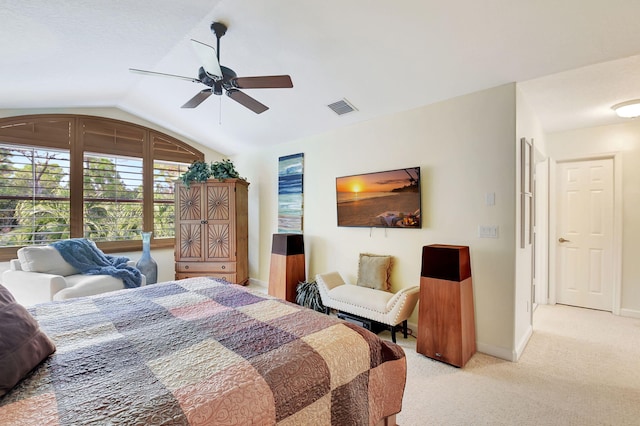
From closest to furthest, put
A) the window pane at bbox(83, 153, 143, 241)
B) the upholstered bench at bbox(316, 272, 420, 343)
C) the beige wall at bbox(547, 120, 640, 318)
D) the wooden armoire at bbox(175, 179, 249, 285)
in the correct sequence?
the upholstered bench at bbox(316, 272, 420, 343) < the beige wall at bbox(547, 120, 640, 318) < the window pane at bbox(83, 153, 143, 241) < the wooden armoire at bbox(175, 179, 249, 285)

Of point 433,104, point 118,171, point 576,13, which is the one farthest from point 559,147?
point 118,171

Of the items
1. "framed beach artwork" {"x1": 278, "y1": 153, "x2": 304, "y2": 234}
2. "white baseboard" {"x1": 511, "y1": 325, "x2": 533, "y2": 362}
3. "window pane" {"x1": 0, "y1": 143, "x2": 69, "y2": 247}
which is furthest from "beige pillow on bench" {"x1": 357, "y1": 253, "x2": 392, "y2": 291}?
"window pane" {"x1": 0, "y1": 143, "x2": 69, "y2": 247}

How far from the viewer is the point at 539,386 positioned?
2.19 metres

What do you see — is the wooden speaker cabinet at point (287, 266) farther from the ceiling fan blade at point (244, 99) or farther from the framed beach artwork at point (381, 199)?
the ceiling fan blade at point (244, 99)

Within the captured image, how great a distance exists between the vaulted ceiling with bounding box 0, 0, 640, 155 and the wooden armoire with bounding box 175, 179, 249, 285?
1585 millimetres

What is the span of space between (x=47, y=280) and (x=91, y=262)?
0.67 meters

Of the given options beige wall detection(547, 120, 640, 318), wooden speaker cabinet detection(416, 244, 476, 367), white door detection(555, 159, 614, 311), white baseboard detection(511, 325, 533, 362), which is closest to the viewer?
wooden speaker cabinet detection(416, 244, 476, 367)

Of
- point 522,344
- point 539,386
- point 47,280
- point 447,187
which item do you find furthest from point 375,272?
point 47,280

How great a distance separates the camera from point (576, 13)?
1.88m

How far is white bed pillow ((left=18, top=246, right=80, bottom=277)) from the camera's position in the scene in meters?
3.34

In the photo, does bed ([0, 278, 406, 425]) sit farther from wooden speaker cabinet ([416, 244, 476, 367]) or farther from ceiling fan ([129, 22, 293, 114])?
ceiling fan ([129, 22, 293, 114])

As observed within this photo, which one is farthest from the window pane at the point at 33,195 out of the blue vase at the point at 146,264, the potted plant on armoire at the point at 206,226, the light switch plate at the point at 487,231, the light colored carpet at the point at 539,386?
the light switch plate at the point at 487,231

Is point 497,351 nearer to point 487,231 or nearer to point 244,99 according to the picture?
point 487,231

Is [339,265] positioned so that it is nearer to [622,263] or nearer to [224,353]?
[224,353]
